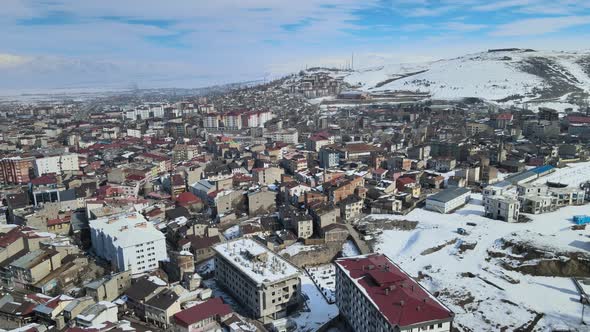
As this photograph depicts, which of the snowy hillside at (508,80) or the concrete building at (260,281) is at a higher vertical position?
the snowy hillside at (508,80)

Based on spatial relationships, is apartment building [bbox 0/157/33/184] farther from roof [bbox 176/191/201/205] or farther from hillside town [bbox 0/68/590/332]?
roof [bbox 176/191/201/205]

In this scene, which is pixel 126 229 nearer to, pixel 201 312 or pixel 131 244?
pixel 131 244

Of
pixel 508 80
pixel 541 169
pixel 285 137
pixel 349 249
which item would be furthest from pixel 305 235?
pixel 508 80

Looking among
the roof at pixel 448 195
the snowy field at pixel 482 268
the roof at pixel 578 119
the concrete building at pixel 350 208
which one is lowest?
the snowy field at pixel 482 268

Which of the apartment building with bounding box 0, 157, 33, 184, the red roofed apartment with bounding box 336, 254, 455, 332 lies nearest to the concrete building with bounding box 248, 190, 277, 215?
the red roofed apartment with bounding box 336, 254, 455, 332

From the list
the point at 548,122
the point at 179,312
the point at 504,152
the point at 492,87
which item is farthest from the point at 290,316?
the point at 492,87

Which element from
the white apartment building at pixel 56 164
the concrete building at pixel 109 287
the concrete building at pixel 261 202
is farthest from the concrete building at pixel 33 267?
the white apartment building at pixel 56 164

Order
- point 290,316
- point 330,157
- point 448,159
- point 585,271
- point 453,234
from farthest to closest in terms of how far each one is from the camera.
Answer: point 330,157
point 448,159
point 453,234
point 585,271
point 290,316

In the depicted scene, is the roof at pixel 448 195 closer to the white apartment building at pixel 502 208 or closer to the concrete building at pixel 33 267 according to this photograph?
the white apartment building at pixel 502 208

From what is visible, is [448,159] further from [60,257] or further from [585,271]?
[60,257]
